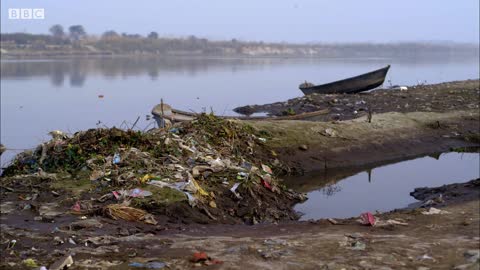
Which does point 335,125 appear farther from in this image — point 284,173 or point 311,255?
point 311,255

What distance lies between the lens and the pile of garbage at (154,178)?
20.2 feet

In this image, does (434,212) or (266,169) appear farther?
(266,169)

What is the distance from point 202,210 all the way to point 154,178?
31.4 inches

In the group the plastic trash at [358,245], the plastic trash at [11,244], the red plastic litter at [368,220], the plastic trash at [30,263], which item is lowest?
the plastic trash at [11,244]

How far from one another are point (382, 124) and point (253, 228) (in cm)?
723

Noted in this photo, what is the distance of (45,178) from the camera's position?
690 centimetres

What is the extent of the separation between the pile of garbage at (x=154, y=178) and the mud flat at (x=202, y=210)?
2 centimetres

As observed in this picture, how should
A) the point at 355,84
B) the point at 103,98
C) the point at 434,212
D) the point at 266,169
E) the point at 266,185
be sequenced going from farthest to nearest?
1. the point at 103,98
2. the point at 355,84
3. the point at 266,169
4. the point at 266,185
5. the point at 434,212

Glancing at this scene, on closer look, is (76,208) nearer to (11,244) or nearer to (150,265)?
(11,244)

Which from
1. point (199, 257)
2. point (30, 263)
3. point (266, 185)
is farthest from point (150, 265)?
point (266, 185)

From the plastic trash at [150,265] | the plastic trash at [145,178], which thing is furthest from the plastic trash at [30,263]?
the plastic trash at [145,178]

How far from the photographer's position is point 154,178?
6.71m

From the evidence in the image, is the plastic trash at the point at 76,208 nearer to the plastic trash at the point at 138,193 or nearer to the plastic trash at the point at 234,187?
the plastic trash at the point at 138,193

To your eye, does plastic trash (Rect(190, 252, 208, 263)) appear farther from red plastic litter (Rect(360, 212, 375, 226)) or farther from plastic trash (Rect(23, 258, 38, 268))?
red plastic litter (Rect(360, 212, 375, 226))
